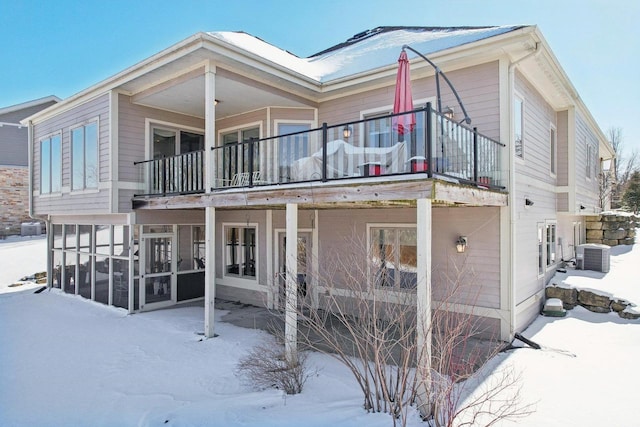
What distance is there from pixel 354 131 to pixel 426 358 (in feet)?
19.2

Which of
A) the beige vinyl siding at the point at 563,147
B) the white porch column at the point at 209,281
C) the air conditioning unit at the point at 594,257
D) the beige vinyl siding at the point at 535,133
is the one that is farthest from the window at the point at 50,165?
the air conditioning unit at the point at 594,257

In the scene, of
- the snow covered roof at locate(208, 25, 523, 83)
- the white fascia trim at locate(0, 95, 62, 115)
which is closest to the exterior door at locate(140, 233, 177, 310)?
the snow covered roof at locate(208, 25, 523, 83)

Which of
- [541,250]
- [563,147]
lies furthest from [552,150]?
[541,250]

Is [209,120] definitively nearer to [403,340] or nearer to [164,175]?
[164,175]

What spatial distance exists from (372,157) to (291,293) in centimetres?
245

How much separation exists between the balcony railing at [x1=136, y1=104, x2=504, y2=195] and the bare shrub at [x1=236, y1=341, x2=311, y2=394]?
2.85 meters

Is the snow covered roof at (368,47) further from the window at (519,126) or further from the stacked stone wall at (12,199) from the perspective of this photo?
the stacked stone wall at (12,199)

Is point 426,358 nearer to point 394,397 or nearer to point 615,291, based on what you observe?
point 394,397

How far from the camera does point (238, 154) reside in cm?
941

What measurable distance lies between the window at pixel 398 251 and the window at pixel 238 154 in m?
3.48

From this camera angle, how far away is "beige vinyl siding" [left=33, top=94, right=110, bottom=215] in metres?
9.55

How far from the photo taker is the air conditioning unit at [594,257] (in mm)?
10992

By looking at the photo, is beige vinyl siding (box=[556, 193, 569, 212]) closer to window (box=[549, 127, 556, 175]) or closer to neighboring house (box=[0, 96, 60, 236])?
window (box=[549, 127, 556, 175])

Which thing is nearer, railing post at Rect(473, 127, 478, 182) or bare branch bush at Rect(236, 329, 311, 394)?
bare branch bush at Rect(236, 329, 311, 394)
